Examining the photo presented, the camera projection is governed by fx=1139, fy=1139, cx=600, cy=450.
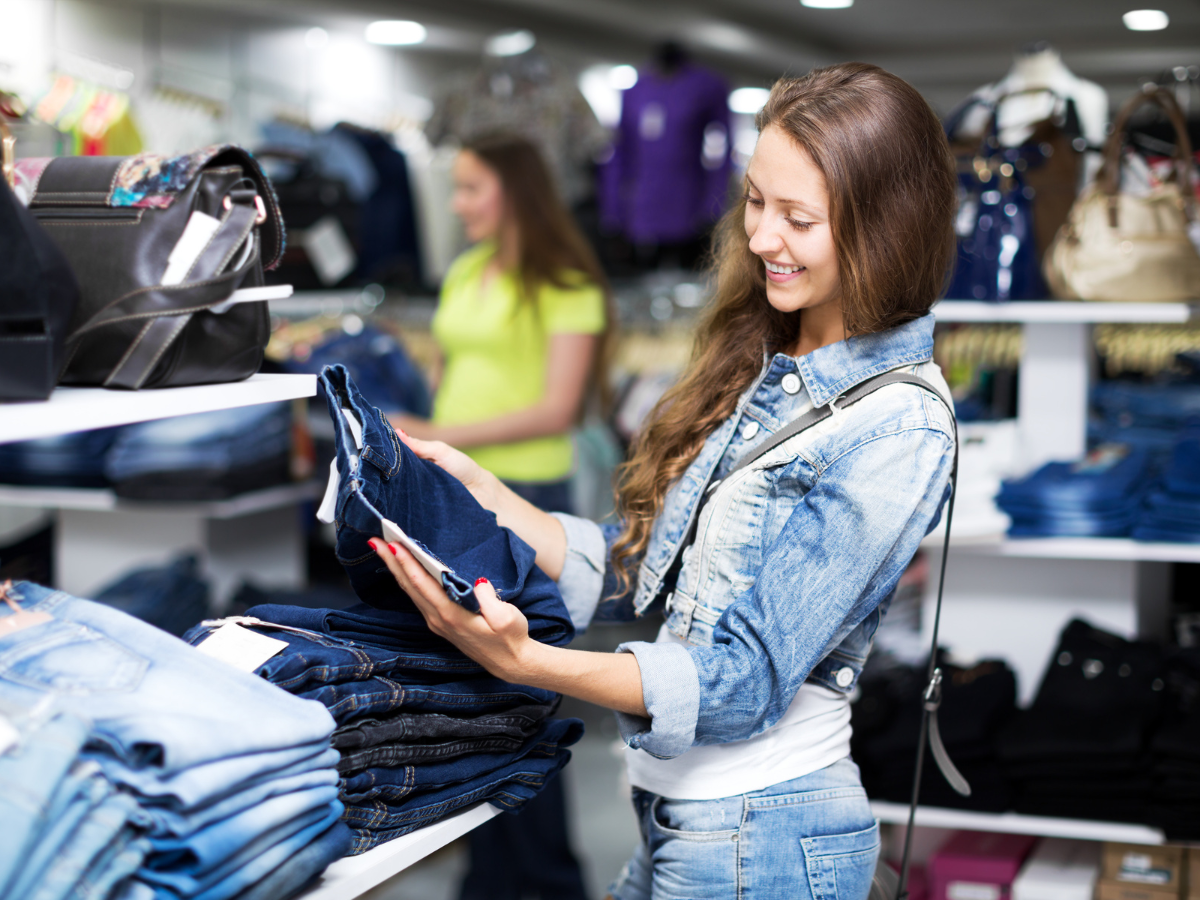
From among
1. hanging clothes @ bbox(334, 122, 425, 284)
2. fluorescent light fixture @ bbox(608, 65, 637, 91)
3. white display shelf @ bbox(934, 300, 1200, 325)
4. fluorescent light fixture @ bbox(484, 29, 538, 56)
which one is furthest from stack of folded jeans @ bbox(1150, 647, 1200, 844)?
fluorescent light fixture @ bbox(608, 65, 637, 91)

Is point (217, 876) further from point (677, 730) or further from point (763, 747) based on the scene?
point (763, 747)

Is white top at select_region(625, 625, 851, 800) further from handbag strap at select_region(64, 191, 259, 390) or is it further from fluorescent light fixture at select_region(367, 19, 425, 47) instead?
fluorescent light fixture at select_region(367, 19, 425, 47)

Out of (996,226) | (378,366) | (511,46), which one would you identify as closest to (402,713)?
(996,226)

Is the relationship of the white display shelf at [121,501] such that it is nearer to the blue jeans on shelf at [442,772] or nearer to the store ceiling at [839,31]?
the blue jeans on shelf at [442,772]

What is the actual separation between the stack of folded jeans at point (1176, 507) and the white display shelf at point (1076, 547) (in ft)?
0.07

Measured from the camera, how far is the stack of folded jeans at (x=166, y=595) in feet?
9.69

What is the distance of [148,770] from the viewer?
0.97m

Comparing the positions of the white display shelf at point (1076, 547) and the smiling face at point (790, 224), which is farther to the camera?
the white display shelf at point (1076, 547)

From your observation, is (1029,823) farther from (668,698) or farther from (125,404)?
(125,404)

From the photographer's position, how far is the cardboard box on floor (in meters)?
2.31

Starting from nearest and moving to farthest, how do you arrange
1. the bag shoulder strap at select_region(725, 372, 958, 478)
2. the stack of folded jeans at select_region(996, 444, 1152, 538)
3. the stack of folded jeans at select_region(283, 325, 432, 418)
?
the bag shoulder strap at select_region(725, 372, 958, 478) → the stack of folded jeans at select_region(996, 444, 1152, 538) → the stack of folded jeans at select_region(283, 325, 432, 418)

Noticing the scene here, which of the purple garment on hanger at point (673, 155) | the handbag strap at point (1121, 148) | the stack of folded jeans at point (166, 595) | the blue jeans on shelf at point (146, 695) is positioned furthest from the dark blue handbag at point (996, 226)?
the purple garment on hanger at point (673, 155)

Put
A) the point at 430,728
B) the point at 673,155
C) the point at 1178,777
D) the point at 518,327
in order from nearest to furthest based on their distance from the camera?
the point at 430,728 < the point at 1178,777 < the point at 518,327 < the point at 673,155

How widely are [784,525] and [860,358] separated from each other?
232 millimetres
